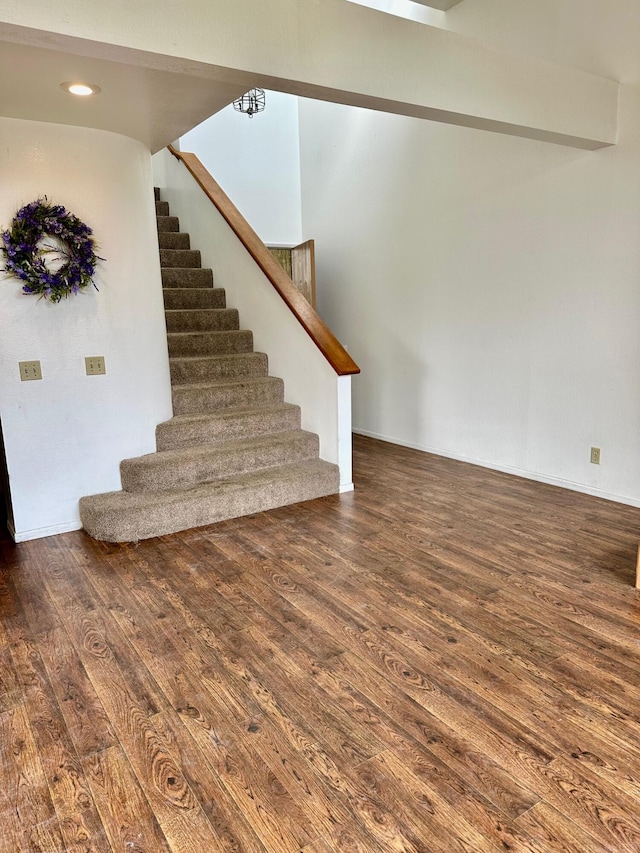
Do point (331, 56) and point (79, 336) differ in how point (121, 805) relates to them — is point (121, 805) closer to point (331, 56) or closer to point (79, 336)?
point (79, 336)

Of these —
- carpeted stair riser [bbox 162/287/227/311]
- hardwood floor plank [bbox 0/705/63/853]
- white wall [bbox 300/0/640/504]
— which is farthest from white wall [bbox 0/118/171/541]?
white wall [bbox 300/0/640/504]

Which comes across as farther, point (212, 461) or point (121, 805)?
point (212, 461)

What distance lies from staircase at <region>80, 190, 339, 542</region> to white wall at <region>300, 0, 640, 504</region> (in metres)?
1.34

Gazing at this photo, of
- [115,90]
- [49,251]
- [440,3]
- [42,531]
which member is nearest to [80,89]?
[115,90]

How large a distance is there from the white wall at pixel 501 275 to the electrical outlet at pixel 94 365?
8.88 feet

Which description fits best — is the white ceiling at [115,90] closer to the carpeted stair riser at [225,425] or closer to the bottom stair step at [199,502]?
the carpeted stair riser at [225,425]

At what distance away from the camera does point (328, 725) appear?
181 cm

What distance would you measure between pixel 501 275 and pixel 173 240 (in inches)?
123

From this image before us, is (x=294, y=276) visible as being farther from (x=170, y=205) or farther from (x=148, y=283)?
(x=148, y=283)

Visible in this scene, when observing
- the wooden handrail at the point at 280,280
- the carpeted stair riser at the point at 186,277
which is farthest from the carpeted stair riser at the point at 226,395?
the carpeted stair riser at the point at 186,277

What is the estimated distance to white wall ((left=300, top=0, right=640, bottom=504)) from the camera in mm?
3562

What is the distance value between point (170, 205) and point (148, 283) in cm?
274

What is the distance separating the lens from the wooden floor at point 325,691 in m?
1.47

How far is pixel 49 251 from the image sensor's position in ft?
10.5
